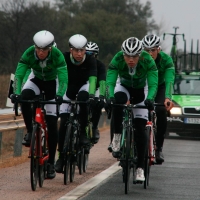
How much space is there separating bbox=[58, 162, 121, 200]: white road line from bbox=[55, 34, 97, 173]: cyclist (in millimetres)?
461

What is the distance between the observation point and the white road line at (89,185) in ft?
32.0

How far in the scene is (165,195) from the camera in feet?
33.9

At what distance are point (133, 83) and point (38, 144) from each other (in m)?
1.52

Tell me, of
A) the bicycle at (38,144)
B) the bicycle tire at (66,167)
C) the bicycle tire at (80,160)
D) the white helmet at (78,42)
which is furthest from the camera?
the bicycle tire at (80,160)

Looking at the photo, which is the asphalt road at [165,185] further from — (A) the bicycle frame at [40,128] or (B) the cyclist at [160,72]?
(A) the bicycle frame at [40,128]

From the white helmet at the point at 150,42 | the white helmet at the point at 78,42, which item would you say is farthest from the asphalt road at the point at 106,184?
the white helmet at the point at 150,42

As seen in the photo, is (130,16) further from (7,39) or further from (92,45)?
(92,45)

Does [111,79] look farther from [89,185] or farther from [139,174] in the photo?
[89,185]

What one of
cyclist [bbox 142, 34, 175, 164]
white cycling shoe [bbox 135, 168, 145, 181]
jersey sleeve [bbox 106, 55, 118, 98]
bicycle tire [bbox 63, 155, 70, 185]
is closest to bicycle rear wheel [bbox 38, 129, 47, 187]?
bicycle tire [bbox 63, 155, 70, 185]

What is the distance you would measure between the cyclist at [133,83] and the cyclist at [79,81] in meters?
0.58

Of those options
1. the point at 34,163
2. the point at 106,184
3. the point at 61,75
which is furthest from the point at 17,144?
the point at 34,163

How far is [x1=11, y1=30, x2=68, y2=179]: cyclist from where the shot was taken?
10.5m

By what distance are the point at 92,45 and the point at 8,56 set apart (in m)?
38.0

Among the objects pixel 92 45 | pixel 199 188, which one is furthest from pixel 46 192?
pixel 92 45
